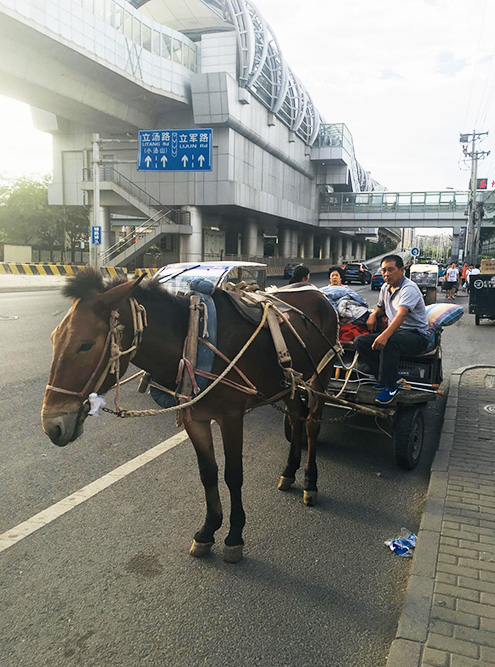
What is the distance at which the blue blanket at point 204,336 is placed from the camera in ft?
10.6

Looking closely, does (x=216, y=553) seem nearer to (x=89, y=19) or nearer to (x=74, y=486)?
(x=74, y=486)

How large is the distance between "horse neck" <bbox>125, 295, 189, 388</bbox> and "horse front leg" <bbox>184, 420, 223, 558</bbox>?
0.37 m

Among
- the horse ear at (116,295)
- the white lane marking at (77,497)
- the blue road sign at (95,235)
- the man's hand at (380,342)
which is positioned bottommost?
the white lane marking at (77,497)

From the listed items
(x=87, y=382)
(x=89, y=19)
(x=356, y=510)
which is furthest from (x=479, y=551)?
(x=89, y=19)

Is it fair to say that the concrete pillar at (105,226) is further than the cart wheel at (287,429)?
Yes

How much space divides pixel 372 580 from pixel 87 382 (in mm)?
2239

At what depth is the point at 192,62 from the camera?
37969mm

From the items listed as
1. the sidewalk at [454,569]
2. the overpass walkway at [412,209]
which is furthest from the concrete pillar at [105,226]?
the sidewalk at [454,569]

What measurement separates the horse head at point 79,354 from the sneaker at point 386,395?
9.95ft

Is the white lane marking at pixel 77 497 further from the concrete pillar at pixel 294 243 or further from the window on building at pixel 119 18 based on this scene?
the concrete pillar at pixel 294 243

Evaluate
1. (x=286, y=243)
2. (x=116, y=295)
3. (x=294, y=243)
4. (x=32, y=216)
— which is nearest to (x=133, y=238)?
(x=32, y=216)

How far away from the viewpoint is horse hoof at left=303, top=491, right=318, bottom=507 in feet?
14.0

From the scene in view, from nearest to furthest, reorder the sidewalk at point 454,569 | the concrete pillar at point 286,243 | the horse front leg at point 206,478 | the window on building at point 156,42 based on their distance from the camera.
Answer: the sidewalk at point 454,569, the horse front leg at point 206,478, the window on building at point 156,42, the concrete pillar at point 286,243

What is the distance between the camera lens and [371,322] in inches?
225
